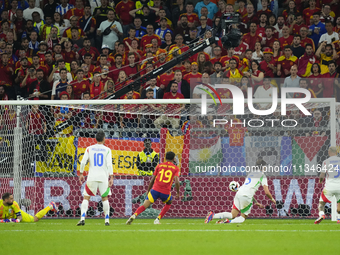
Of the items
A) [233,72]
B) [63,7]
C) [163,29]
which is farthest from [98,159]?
[63,7]

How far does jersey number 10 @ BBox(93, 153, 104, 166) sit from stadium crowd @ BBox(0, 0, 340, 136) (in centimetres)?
311

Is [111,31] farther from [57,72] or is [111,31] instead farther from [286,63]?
[286,63]

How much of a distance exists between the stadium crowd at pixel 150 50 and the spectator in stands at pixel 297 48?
3 centimetres

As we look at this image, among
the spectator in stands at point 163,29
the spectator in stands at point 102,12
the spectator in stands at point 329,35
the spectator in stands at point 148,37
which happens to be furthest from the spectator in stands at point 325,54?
the spectator in stands at point 102,12

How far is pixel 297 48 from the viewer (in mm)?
15742

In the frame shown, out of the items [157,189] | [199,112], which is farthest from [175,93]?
[157,189]

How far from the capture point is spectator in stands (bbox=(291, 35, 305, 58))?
1566 cm

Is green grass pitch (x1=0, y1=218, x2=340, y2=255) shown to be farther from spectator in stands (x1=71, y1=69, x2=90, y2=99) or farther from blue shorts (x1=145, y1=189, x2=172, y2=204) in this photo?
spectator in stands (x1=71, y1=69, x2=90, y2=99)

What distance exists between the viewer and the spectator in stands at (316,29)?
16.2 meters

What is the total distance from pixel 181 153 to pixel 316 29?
6667 millimetres

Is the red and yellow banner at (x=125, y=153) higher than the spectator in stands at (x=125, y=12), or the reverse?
the spectator in stands at (x=125, y=12)

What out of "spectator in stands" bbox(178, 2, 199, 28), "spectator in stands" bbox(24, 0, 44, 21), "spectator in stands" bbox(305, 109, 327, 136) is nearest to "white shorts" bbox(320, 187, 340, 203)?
"spectator in stands" bbox(305, 109, 327, 136)

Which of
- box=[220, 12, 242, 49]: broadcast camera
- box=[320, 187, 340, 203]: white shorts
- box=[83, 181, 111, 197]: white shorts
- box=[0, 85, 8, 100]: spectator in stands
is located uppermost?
box=[220, 12, 242, 49]: broadcast camera

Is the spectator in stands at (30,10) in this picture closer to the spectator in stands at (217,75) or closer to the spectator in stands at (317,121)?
the spectator in stands at (217,75)
